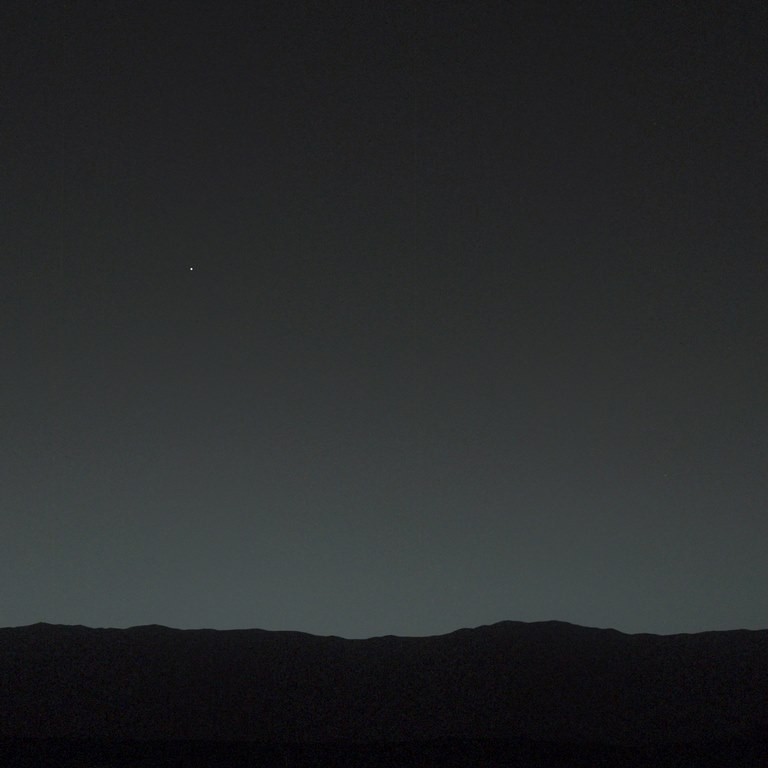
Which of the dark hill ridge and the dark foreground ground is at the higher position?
the dark hill ridge

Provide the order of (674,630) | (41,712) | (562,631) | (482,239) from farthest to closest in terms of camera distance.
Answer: (482,239) → (674,630) → (562,631) → (41,712)

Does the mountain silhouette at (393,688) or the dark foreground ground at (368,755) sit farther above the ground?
the mountain silhouette at (393,688)

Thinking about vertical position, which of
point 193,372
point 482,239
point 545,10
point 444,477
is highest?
point 545,10

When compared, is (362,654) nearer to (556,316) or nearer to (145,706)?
(145,706)

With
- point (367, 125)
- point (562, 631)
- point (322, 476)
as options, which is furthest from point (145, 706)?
point (367, 125)

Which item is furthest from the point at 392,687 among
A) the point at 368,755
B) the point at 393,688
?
the point at 368,755

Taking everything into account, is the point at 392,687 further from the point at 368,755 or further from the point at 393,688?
the point at 368,755
